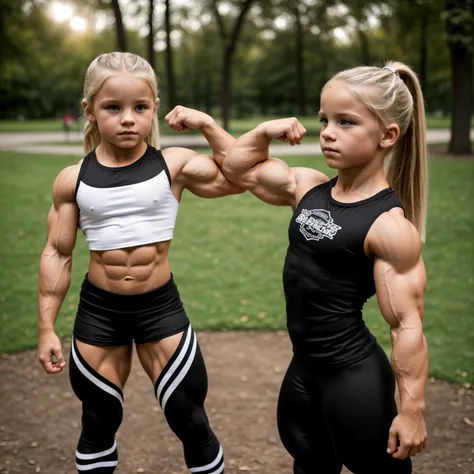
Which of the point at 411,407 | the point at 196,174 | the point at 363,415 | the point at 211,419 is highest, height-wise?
the point at 196,174

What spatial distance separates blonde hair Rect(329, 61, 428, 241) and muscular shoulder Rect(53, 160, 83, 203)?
137 centimetres

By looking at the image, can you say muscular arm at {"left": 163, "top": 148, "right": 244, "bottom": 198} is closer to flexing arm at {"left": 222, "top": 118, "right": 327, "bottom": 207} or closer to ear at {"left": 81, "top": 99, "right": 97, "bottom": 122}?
flexing arm at {"left": 222, "top": 118, "right": 327, "bottom": 207}

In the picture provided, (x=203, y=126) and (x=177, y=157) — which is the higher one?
(x=203, y=126)

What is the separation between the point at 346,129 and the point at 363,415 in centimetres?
124

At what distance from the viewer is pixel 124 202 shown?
10.6 ft

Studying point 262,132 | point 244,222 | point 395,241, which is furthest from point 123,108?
point 244,222

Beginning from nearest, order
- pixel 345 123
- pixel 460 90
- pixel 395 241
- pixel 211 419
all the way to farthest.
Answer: pixel 395 241
pixel 345 123
pixel 211 419
pixel 460 90

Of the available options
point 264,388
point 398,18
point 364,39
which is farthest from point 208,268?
point 364,39

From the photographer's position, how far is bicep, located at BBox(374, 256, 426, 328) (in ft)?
8.78

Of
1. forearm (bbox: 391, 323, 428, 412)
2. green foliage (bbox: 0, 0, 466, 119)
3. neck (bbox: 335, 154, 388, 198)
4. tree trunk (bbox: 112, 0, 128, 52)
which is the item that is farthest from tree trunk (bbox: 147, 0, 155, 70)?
forearm (bbox: 391, 323, 428, 412)

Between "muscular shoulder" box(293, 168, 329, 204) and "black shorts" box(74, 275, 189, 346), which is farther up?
"muscular shoulder" box(293, 168, 329, 204)

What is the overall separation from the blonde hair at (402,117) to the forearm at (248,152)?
1.61 feet

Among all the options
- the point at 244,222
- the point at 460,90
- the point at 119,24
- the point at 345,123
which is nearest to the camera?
the point at 345,123

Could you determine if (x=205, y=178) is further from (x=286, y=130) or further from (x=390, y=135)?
(x=390, y=135)
